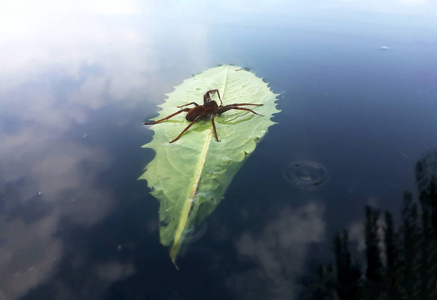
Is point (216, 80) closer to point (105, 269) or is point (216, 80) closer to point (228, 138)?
point (228, 138)

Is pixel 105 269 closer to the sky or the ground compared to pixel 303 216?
closer to the ground

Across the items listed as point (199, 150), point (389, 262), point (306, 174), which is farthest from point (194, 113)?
point (389, 262)

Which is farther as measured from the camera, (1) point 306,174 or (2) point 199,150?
(2) point 199,150

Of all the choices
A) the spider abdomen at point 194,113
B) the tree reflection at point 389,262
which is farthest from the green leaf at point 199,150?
the tree reflection at point 389,262

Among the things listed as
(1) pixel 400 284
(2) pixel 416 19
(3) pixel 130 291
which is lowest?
(3) pixel 130 291

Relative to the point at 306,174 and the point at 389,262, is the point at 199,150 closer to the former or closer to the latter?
the point at 306,174

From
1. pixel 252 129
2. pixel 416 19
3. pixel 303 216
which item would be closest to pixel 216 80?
pixel 252 129
